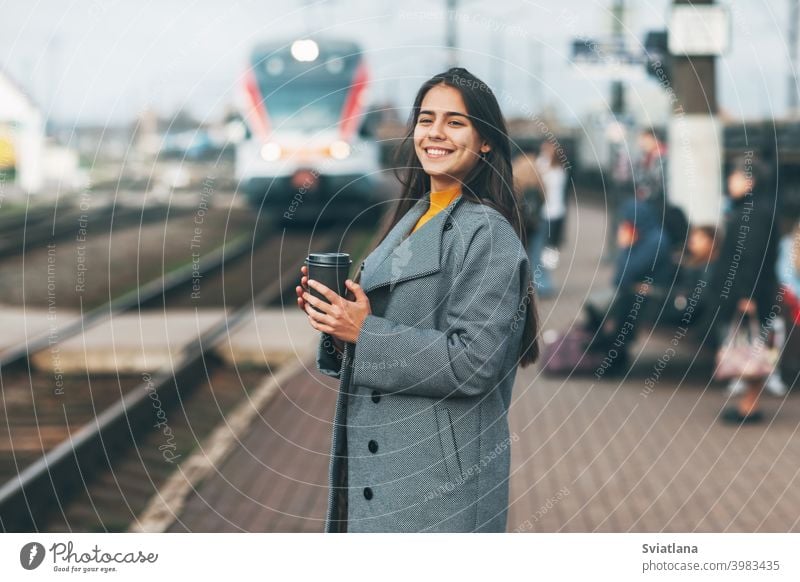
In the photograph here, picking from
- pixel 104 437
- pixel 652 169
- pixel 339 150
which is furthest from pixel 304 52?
pixel 104 437

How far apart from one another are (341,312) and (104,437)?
16.2 ft

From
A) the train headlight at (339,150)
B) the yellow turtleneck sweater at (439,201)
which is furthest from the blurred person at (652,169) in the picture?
the yellow turtleneck sweater at (439,201)

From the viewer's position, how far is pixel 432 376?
10.1 feet

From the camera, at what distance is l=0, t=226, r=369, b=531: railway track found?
258 inches

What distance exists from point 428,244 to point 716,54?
24.4ft

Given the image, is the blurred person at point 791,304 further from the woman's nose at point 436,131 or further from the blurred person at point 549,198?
the woman's nose at point 436,131

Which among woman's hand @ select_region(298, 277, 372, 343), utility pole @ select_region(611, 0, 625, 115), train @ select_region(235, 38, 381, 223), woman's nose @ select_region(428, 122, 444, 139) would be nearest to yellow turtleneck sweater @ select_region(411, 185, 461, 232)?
woman's nose @ select_region(428, 122, 444, 139)

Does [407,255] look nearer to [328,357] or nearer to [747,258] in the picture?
[328,357]

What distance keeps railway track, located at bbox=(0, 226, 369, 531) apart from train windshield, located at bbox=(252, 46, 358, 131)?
751cm

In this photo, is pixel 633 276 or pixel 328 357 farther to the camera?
pixel 633 276

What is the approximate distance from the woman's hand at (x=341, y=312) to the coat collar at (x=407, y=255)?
0.31ft

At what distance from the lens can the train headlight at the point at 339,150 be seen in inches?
872
